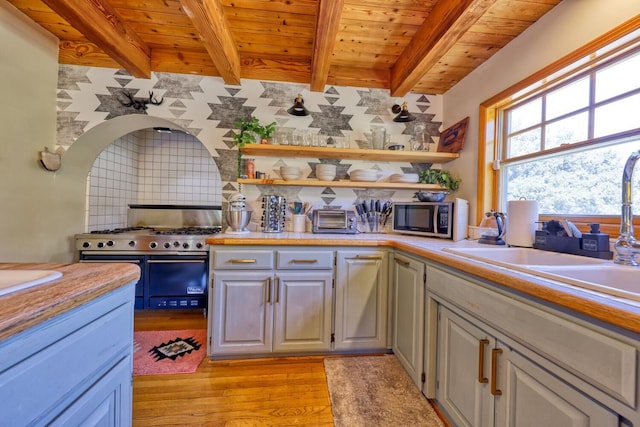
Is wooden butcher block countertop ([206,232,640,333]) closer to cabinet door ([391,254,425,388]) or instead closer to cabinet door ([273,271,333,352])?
cabinet door ([391,254,425,388])

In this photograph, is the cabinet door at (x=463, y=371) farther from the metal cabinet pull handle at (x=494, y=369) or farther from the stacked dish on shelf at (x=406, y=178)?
the stacked dish on shelf at (x=406, y=178)

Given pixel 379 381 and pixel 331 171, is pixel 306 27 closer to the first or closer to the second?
pixel 331 171

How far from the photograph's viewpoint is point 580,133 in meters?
1.50

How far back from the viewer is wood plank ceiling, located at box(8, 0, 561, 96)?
1.64m

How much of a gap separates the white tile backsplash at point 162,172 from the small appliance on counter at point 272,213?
5.04ft

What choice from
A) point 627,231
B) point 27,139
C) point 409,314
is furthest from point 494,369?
point 27,139

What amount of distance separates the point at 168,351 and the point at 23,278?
1657 mm

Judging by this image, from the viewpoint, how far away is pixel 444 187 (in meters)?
2.46

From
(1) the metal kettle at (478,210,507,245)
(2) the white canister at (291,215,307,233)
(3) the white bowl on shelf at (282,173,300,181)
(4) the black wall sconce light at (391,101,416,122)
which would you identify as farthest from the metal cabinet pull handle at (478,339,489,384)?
(4) the black wall sconce light at (391,101,416,122)

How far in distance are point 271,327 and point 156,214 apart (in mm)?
2441

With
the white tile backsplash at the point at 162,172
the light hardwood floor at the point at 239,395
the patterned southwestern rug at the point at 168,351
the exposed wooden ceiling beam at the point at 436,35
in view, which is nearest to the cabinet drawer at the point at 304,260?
the light hardwood floor at the point at 239,395

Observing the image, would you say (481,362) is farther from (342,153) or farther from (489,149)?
(342,153)

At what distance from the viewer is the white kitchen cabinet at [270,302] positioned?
72.5 inches

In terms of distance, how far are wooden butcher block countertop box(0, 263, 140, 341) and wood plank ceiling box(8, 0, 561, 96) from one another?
1.51 m
